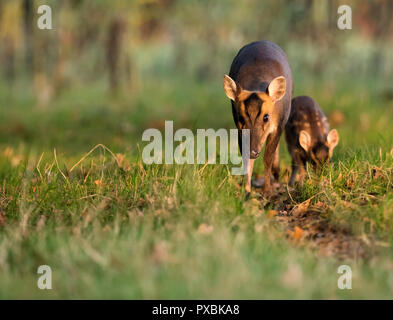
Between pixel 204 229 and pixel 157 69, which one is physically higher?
pixel 157 69

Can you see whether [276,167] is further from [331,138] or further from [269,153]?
[269,153]

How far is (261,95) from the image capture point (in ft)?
20.8

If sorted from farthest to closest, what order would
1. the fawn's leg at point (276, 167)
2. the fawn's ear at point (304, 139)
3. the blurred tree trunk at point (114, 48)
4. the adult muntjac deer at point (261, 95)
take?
the blurred tree trunk at point (114, 48)
the fawn's leg at point (276, 167)
the fawn's ear at point (304, 139)
the adult muntjac deer at point (261, 95)

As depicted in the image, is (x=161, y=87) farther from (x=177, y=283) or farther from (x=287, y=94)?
(x=177, y=283)

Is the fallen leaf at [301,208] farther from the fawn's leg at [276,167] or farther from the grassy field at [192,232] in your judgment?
the fawn's leg at [276,167]

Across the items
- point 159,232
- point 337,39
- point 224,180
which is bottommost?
point 159,232

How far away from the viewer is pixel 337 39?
57.5ft

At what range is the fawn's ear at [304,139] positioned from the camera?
7.25 meters

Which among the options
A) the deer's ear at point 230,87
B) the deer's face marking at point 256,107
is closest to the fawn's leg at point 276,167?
the deer's face marking at point 256,107

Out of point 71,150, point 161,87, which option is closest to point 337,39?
point 161,87

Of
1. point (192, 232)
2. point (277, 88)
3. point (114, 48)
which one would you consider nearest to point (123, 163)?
point (277, 88)

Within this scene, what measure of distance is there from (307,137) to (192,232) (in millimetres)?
2715

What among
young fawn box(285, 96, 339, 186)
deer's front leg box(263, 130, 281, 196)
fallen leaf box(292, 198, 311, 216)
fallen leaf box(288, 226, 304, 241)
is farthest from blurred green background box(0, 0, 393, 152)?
fallen leaf box(288, 226, 304, 241)
